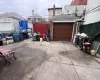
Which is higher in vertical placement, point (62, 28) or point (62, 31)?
point (62, 28)

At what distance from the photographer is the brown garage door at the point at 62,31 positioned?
10.2 meters

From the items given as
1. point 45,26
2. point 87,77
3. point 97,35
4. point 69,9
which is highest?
point 69,9

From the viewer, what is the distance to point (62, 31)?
10.3 m

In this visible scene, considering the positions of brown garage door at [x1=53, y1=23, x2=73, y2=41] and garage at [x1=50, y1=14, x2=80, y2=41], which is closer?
garage at [x1=50, y1=14, x2=80, y2=41]

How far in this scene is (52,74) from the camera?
3.13 m

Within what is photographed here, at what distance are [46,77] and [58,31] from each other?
7.88 m

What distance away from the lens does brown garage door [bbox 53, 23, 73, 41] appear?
A: 10188mm

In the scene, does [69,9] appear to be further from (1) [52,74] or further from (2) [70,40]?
(1) [52,74]

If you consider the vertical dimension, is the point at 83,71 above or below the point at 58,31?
below

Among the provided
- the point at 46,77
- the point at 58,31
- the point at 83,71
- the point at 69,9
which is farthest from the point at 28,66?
the point at 69,9

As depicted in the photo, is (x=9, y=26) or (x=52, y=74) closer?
(x=52, y=74)

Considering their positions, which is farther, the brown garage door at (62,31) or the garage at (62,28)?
the brown garage door at (62,31)

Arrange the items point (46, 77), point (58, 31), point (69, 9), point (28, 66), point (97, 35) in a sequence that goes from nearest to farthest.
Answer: point (46, 77) < point (28, 66) < point (97, 35) < point (58, 31) < point (69, 9)

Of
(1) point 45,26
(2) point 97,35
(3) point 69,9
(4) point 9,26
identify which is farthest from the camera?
(3) point 69,9
